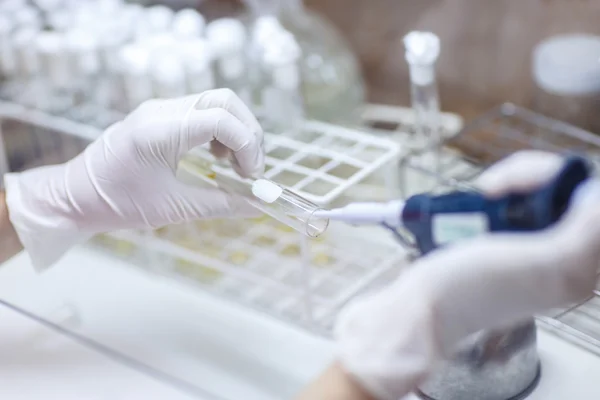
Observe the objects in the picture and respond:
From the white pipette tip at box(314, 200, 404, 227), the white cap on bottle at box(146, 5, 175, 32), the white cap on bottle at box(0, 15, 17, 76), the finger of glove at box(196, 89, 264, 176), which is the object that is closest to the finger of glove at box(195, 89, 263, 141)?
the finger of glove at box(196, 89, 264, 176)

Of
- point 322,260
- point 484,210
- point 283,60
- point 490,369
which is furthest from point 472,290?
point 283,60

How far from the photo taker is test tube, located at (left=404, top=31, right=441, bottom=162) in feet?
3.00

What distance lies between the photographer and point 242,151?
2.46ft

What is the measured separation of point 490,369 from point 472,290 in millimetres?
183

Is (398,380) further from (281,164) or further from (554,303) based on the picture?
(281,164)

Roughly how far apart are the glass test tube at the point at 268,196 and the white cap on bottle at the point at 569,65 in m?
0.51

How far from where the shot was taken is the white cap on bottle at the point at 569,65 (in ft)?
3.34

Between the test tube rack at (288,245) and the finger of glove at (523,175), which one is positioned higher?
the finger of glove at (523,175)

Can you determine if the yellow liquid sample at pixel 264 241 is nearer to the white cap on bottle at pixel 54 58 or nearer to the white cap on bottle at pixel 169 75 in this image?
the white cap on bottle at pixel 169 75

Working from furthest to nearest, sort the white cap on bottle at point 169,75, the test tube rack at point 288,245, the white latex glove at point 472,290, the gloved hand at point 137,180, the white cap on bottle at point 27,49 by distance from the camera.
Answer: the white cap on bottle at point 27,49
the white cap on bottle at point 169,75
the test tube rack at point 288,245
the gloved hand at point 137,180
the white latex glove at point 472,290

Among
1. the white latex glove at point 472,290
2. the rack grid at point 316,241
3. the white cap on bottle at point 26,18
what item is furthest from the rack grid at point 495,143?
the white cap on bottle at point 26,18

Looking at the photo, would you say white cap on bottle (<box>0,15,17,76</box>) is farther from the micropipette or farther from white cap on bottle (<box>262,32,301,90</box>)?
the micropipette

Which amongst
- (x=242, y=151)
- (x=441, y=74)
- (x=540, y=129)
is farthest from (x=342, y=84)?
(x=242, y=151)

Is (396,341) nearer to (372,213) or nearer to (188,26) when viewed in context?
(372,213)
